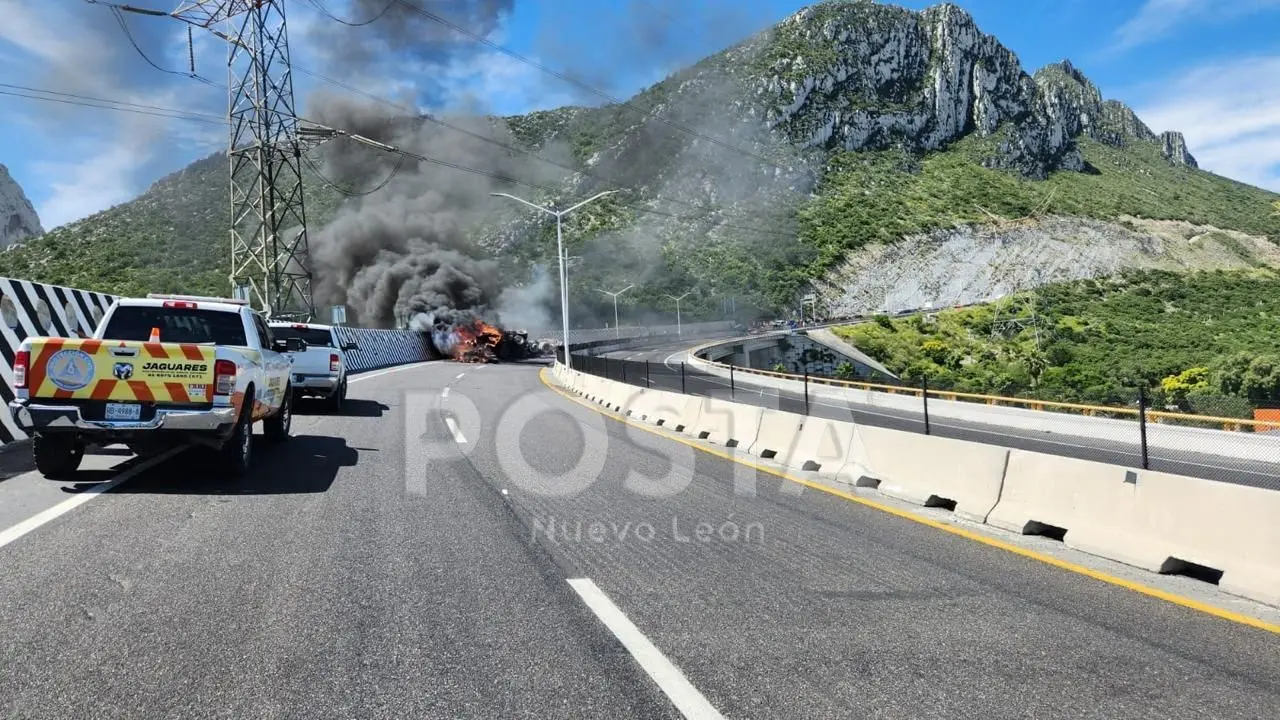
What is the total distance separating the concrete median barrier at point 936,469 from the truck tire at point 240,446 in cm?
668

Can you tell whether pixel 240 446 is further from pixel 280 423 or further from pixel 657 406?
pixel 657 406

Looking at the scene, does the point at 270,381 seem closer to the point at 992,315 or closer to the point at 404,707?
the point at 404,707

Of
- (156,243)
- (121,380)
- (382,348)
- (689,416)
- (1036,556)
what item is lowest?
(1036,556)

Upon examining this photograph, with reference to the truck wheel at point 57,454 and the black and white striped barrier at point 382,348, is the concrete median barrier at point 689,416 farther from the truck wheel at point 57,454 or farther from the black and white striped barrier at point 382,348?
the black and white striped barrier at point 382,348

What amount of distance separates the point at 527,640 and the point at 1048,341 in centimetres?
8490

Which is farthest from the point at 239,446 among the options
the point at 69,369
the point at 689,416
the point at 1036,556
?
the point at 689,416

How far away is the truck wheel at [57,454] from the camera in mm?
8352

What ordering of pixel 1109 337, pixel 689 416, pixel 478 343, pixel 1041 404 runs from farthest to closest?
pixel 1109 337
pixel 478 343
pixel 1041 404
pixel 689 416

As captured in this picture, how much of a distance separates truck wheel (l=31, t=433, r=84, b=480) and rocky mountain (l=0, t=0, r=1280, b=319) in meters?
93.3

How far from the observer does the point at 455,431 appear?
13.9 metres

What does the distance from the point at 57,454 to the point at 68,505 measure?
131 centimetres

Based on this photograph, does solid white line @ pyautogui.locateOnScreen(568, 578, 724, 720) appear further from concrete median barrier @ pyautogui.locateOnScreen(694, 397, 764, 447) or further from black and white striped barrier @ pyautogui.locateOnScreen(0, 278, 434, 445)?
concrete median barrier @ pyautogui.locateOnScreen(694, 397, 764, 447)

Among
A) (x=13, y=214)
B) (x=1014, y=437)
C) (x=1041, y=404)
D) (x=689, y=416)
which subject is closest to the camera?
(x=689, y=416)

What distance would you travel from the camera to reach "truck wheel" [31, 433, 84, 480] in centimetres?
835
